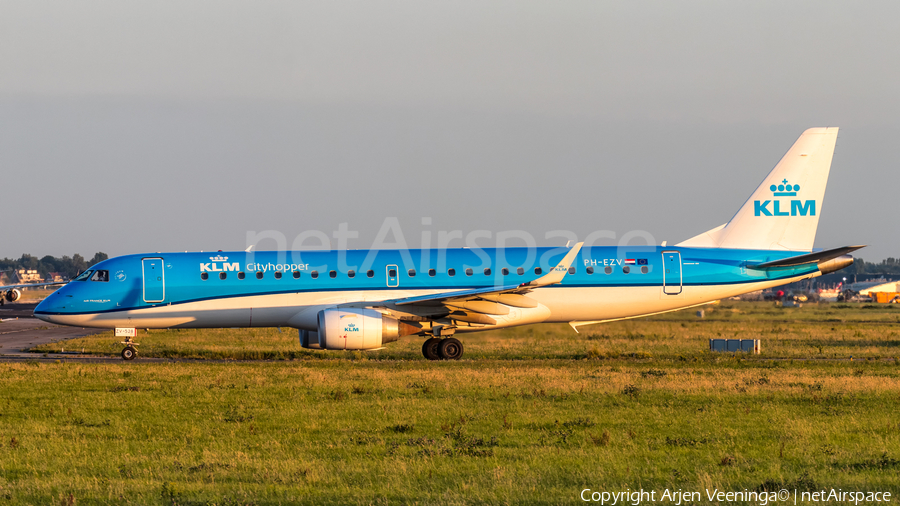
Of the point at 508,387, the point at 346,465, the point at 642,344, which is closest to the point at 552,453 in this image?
the point at 346,465

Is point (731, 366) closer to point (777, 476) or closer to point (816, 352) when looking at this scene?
point (816, 352)

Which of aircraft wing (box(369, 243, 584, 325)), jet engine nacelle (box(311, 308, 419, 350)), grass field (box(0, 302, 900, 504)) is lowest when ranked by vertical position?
grass field (box(0, 302, 900, 504))

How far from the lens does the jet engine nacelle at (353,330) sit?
24.8 m

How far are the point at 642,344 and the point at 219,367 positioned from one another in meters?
18.3

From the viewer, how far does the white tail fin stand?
29.9 metres

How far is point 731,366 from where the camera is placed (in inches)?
983

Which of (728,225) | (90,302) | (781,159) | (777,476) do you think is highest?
(781,159)

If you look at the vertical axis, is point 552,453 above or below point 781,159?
below

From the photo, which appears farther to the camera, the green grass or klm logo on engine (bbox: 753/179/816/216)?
klm logo on engine (bbox: 753/179/816/216)

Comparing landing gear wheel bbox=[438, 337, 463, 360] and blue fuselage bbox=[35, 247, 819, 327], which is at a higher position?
blue fuselage bbox=[35, 247, 819, 327]
